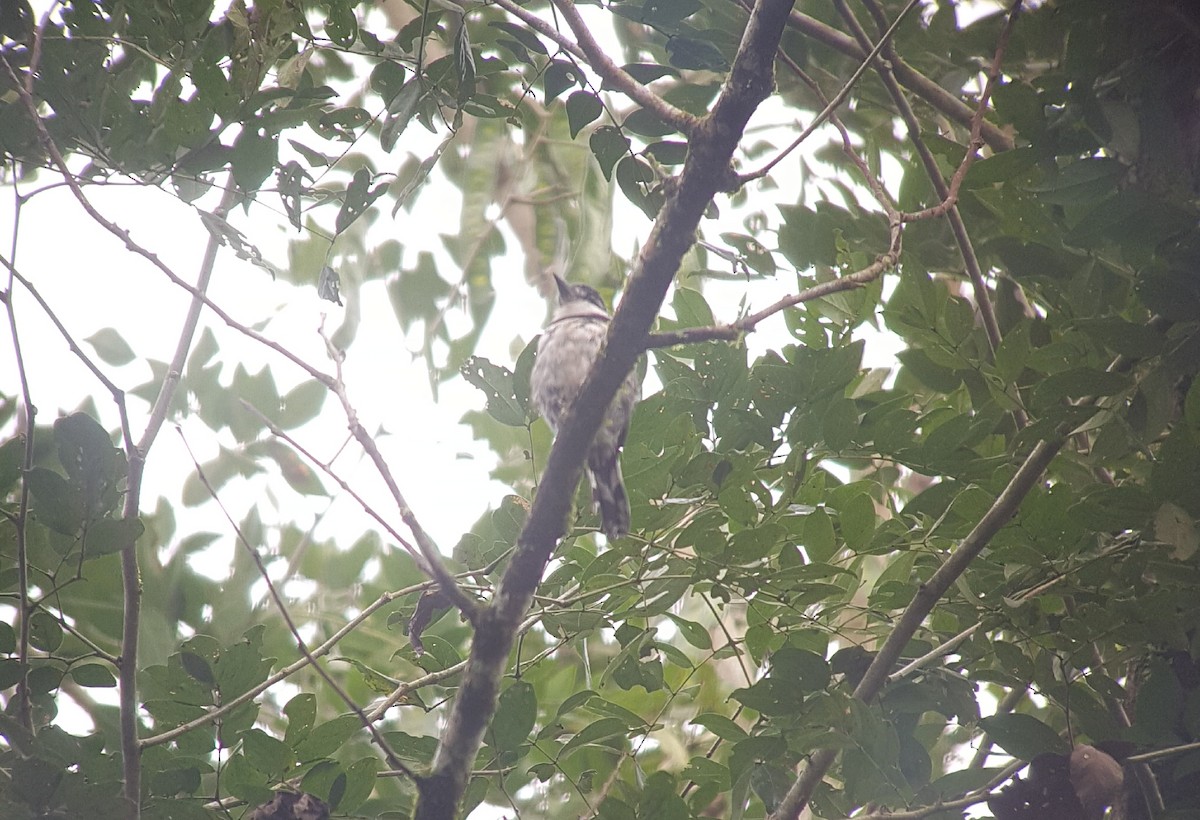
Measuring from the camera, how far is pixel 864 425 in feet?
6.97

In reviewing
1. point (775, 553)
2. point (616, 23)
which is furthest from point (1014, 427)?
point (616, 23)

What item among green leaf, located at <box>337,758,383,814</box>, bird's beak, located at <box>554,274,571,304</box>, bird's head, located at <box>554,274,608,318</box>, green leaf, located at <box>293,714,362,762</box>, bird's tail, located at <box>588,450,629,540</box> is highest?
bird's beak, located at <box>554,274,571,304</box>

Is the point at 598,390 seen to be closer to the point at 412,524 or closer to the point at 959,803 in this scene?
the point at 412,524

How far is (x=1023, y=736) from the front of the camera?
6.56 feet

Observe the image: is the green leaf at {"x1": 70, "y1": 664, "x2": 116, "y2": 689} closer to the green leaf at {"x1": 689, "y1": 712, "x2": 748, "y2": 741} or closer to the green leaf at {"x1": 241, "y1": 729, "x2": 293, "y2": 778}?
the green leaf at {"x1": 241, "y1": 729, "x2": 293, "y2": 778}

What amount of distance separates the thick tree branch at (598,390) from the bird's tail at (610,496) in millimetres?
216

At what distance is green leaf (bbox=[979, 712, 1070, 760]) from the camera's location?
78.2 inches

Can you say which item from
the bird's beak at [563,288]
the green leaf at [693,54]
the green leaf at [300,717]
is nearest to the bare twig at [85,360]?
the green leaf at [300,717]

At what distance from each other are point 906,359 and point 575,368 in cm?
163

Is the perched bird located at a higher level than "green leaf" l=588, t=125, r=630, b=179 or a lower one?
higher

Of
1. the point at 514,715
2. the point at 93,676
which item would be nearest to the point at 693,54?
the point at 514,715

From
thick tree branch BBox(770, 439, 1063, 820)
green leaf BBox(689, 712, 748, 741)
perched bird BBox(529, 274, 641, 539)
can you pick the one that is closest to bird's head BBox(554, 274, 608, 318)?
perched bird BBox(529, 274, 641, 539)

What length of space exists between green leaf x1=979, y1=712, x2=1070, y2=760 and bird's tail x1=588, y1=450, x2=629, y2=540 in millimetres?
840

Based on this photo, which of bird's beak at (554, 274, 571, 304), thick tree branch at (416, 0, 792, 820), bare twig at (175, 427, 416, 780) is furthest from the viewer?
bird's beak at (554, 274, 571, 304)
